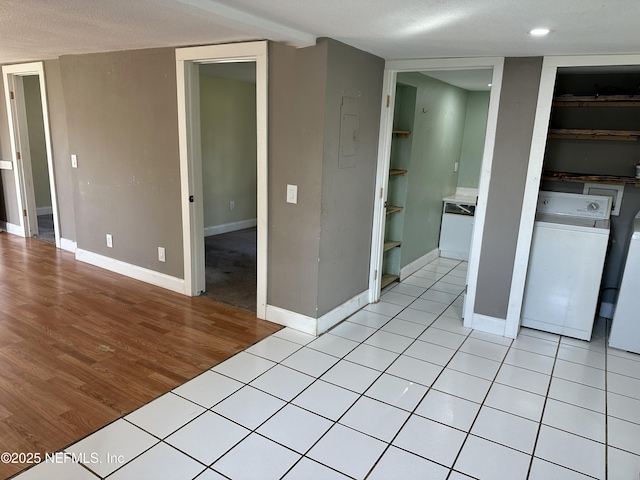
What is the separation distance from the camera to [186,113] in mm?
3566

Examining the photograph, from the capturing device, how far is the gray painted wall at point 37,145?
6.75 metres

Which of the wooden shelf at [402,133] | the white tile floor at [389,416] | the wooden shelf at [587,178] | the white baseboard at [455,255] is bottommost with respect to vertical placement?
the white tile floor at [389,416]

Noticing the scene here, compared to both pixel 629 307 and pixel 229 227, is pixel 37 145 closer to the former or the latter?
pixel 229 227

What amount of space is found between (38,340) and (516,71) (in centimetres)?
384

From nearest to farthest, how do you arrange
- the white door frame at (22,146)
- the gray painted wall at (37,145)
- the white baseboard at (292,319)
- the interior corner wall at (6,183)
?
the white baseboard at (292,319) → the white door frame at (22,146) → the interior corner wall at (6,183) → the gray painted wall at (37,145)

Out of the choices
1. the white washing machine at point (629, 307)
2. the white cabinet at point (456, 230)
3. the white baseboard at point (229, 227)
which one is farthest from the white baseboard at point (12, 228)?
the white washing machine at point (629, 307)

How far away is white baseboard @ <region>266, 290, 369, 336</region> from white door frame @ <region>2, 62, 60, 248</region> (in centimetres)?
324

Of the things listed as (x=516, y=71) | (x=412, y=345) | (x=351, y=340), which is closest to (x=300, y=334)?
(x=351, y=340)

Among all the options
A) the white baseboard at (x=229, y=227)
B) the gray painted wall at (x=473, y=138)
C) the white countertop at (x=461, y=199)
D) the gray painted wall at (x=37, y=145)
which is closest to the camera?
the white countertop at (x=461, y=199)

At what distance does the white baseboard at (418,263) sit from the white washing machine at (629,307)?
194cm

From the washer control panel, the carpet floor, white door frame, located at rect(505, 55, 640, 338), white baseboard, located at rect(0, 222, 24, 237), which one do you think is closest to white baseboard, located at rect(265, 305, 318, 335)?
the carpet floor

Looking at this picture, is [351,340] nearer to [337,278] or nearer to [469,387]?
[337,278]

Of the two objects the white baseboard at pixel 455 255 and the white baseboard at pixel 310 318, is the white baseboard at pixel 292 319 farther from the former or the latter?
the white baseboard at pixel 455 255

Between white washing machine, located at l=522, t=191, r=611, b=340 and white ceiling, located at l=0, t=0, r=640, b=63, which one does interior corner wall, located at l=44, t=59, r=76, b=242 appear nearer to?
white ceiling, located at l=0, t=0, r=640, b=63
